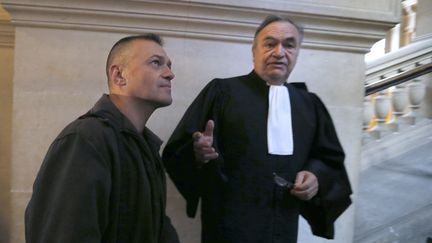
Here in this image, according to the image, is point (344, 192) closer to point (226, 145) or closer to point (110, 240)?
point (226, 145)

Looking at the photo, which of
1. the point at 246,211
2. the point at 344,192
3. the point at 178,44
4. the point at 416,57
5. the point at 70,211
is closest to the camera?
the point at 70,211

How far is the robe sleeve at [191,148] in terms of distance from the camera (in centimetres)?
139

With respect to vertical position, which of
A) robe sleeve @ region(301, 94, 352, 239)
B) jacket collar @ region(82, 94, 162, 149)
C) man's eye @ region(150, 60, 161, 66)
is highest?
man's eye @ region(150, 60, 161, 66)

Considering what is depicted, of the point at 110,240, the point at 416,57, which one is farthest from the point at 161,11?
the point at 416,57

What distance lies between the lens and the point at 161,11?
1744 mm

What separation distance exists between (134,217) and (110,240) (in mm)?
83

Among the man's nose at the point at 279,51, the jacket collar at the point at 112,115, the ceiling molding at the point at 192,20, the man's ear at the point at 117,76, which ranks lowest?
the jacket collar at the point at 112,115

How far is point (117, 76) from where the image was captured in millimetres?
1083

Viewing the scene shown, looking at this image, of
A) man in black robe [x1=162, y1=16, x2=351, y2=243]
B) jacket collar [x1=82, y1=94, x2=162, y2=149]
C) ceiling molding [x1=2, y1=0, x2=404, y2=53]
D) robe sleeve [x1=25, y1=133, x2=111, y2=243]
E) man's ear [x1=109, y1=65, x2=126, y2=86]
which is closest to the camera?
robe sleeve [x1=25, y1=133, x2=111, y2=243]

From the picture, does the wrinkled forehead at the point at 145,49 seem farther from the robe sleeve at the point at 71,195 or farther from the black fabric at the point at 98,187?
the robe sleeve at the point at 71,195

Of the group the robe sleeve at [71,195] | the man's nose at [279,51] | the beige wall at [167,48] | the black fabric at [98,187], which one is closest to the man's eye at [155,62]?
the black fabric at [98,187]

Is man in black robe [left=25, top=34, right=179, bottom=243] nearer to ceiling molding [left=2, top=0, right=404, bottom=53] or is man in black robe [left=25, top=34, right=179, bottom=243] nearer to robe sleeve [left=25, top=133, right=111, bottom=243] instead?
robe sleeve [left=25, top=133, right=111, bottom=243]

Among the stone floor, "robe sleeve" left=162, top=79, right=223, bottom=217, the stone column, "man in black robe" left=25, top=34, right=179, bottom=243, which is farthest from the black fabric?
the stone floor

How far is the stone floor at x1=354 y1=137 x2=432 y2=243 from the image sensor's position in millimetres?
2518
